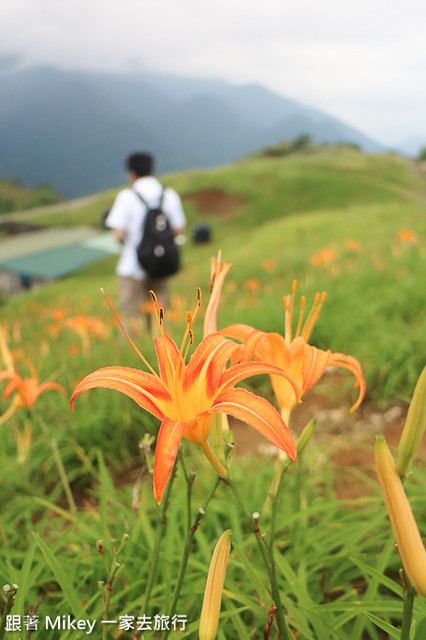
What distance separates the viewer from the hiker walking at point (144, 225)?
388cm

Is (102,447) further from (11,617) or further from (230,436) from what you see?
(230,436)

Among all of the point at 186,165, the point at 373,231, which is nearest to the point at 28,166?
the point at 186,165

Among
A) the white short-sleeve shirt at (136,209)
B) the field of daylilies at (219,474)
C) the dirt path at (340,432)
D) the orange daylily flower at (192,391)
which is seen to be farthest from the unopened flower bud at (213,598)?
the white short-sleeve shirt at (136,209)

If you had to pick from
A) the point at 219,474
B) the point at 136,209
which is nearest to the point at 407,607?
the point at 219,474

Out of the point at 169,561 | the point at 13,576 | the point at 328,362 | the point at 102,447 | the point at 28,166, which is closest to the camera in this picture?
the point at 328,362

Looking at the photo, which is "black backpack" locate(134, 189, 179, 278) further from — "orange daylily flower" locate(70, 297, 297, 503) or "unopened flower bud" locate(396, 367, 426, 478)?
"unopened flower bud" locate(396, 367, 426, 478)

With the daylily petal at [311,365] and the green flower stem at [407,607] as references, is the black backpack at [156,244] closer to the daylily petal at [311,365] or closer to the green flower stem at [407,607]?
the daylily petal at [311,365]

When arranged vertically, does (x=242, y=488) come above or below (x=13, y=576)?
below

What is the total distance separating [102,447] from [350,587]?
1.55 metres

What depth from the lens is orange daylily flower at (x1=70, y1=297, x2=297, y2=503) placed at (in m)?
0.56

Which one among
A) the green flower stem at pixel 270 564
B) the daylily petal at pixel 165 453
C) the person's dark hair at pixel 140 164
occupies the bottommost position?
the green flower stem at pixel 270 564

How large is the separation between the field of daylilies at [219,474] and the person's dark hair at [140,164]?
1.17 m

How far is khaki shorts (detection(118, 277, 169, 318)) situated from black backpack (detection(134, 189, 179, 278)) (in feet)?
0.65

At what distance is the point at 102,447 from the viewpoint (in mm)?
2412
